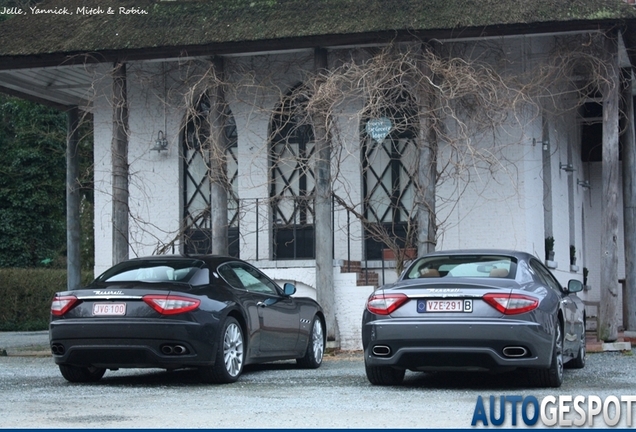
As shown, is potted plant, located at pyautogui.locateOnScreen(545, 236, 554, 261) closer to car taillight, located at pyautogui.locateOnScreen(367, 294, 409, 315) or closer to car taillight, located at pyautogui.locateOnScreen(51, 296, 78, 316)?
car taillight, located at pyautogui.locateOnScreen(367, 294, 409, 315)

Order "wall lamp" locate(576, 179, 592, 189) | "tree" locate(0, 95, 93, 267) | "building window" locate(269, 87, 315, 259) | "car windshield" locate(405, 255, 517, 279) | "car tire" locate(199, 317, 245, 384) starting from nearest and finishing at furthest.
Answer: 1. "car windshield" locate(405, 255, 517, 279)
2. "car tire" locate(199, 317, 245, 384)
3. "building window" locate(269, 87, 315, 259)
4. "wall lamp" locate(576, 179, 592, 189)
5. "tree" locate(0, 95, 93, 267)

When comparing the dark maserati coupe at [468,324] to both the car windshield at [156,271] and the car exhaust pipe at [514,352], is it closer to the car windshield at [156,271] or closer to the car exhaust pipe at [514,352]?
the car exhaust pipe at [514,352]

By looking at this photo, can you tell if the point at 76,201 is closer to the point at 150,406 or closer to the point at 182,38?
the point at 182,38

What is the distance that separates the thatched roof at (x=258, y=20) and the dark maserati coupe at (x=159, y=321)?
547 centimetres

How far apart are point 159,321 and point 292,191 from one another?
8.62 meters

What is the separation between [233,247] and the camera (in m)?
19.3

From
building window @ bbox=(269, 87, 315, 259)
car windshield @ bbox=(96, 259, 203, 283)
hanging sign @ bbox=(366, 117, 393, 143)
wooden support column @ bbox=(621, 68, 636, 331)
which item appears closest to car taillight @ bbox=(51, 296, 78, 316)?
car windshield @ bbox=(96, 259, 203, 283)

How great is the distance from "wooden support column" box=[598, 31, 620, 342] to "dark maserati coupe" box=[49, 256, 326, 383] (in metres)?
6.42

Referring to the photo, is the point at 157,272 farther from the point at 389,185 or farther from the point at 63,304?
the point at 389,185

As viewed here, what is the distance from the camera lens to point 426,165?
16.2 m

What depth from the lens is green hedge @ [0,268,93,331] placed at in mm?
29109

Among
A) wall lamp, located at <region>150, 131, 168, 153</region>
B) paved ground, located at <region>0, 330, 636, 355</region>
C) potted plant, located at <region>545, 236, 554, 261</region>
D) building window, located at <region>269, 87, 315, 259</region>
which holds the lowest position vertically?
paved ground, located at <region>0, 330, 636, 355</region>

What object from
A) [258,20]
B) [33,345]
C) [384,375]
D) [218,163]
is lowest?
[33,345]

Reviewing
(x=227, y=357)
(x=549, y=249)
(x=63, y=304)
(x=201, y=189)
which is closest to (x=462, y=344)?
(x=227, y=357)
